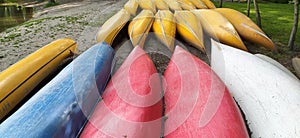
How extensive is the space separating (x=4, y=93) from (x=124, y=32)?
65.8 inches

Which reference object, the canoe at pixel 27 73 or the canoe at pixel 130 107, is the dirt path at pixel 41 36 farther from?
the canoe at pixel 130 107

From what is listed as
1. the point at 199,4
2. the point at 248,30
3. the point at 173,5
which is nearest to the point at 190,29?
the point at 248,30

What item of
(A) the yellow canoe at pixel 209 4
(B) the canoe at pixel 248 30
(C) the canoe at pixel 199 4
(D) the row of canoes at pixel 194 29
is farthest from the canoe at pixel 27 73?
(A) the yellow canoe at pixel 209 4

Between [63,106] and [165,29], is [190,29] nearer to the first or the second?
[165,29]

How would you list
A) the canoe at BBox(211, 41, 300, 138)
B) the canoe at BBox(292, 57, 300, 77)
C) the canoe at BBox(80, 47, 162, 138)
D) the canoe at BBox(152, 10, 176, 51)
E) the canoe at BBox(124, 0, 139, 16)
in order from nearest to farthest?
the canoe at BBox(80, 47, 162, 138), the canoe at BBox(211, 41, 300, 138), the canoe at BBox(292, 57, 300, 77), the canoe at BBox(152, 10, 176, 51), the canoe at BBox(124, 0, 139, 16)

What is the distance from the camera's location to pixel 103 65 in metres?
1.86

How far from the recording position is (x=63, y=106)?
1318 mm

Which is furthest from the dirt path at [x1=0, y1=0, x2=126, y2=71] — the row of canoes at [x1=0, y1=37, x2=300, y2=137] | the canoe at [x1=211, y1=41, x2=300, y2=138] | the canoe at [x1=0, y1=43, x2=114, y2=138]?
the canoe at [x1=211, y1=41, x2=300, y2=138]

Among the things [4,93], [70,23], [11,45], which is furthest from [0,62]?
[70,23]

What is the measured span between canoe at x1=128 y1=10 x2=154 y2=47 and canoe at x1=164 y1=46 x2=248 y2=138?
911 mm

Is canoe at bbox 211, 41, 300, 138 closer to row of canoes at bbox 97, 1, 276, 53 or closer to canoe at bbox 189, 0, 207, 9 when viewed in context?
row of canoes at bbox 97, 1, 276, 53

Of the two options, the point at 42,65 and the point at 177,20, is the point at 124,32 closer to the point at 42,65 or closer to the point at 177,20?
the point at 177,20

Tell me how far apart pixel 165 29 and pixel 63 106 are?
1.69 m

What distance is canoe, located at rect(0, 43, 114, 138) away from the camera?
1.16m
